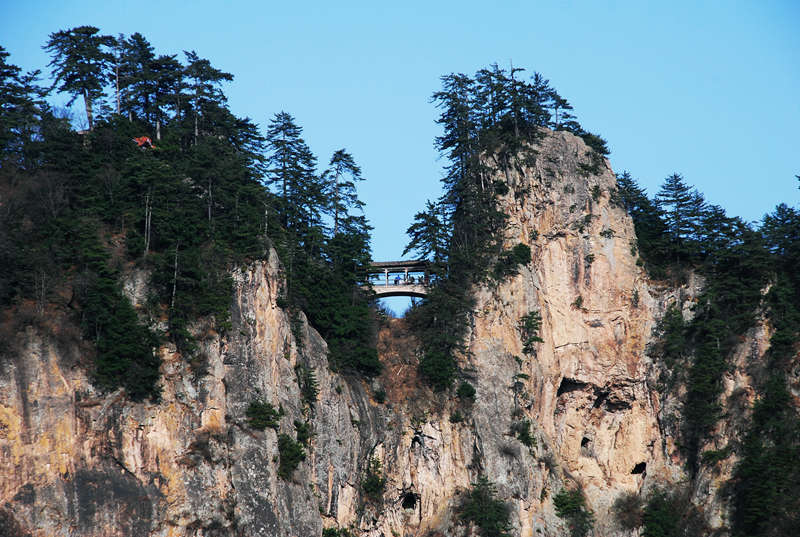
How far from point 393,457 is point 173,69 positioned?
105 ft

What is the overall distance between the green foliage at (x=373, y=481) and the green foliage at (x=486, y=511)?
5.42 m

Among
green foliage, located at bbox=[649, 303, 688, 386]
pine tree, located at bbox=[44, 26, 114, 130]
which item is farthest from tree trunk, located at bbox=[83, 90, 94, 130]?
green foliage, located at bbox=[649, 303, 688, 386]

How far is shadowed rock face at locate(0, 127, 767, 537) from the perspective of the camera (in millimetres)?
66812

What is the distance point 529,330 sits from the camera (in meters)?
Result: 88.7

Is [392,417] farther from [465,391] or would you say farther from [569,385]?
[569,385]

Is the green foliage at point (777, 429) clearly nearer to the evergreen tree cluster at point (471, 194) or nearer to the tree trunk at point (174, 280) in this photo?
the evergreen tree cluster at point (471, 194)

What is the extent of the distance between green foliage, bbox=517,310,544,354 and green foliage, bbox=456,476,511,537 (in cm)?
1110

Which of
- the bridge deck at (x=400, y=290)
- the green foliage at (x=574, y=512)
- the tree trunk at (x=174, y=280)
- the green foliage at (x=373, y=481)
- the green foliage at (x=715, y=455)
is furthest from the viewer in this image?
the bridge deck at (x=400, y=290)

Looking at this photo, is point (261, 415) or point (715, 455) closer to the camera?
point (261, 415)

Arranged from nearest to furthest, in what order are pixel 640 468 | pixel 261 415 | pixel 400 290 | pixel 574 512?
pixel 261 415 < pixel 574 512 < pixel 640 468 < pixel 400 290

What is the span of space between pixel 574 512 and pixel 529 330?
44.0 ft

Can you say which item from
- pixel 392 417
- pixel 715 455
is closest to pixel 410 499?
pixel 392 417

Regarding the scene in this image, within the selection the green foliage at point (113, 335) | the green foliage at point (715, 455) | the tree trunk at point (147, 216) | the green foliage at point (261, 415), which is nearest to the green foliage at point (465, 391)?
the green foliage at point (261, 415)

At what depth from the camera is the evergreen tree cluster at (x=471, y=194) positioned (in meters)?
86.9
